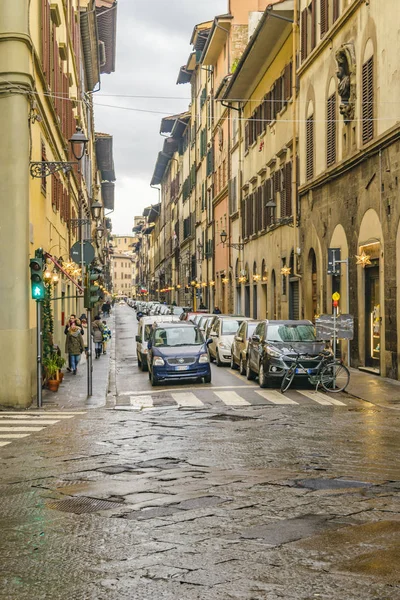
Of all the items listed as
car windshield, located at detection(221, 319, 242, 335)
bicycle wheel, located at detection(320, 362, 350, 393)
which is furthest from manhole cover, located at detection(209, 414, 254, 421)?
car windshield, located at detection(221, 319, 242, 335)

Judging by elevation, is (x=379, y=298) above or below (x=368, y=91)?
below

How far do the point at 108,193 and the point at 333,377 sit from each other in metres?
91.3

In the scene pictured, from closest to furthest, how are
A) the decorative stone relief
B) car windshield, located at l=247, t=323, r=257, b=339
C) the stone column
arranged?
the stone column, the decorative stone relief, car windshield, located at l=247, t=323, r=257, b=339

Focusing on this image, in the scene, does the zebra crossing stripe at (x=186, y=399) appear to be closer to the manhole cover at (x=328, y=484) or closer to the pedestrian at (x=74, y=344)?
the pedestrian at (x=74, y=344)

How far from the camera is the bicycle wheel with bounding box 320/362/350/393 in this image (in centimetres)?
1955

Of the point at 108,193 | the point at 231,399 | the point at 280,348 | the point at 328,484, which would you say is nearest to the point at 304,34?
the point at 280,348

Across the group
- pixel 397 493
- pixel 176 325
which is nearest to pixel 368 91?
pixel 176 325

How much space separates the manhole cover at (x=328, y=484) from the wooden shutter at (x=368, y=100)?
52.0 feet

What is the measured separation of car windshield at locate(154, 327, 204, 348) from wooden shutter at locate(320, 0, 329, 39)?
11533mm

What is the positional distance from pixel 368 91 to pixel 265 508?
58.9 feet

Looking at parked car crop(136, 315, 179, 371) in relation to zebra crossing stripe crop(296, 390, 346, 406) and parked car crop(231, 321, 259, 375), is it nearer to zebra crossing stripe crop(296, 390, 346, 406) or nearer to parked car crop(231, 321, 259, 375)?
parked car crop(231, 321, 259, 375)

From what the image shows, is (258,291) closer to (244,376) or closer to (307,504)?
(244,376)

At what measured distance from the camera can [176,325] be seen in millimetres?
24094

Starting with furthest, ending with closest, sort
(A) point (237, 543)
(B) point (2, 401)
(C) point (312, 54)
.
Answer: (C) point (312, 54) < (B) point (2, 401) < (A) point (237, 543)
